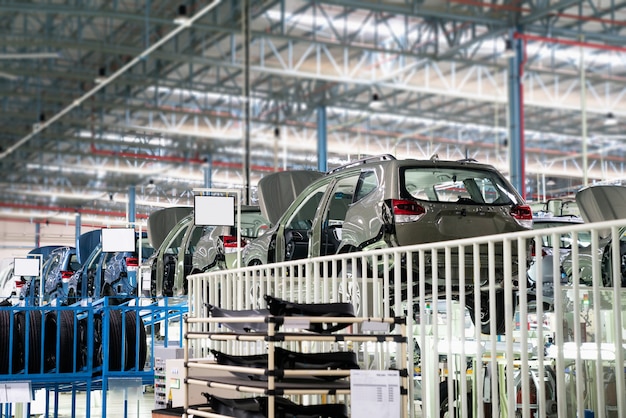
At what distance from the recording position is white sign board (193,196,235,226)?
799 cm

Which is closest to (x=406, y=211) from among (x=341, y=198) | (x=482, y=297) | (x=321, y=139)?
(x=482, y=297)

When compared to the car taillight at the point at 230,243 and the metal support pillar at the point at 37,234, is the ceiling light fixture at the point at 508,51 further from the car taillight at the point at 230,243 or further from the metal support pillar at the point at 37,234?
the metal support pillar at the point at 37,234

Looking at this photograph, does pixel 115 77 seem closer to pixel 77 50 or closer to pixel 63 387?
pixel 77 50

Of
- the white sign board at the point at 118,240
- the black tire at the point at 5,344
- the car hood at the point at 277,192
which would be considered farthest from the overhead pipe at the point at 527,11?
the black tire at the point at 5,344

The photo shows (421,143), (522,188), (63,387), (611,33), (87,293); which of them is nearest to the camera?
(63,387)

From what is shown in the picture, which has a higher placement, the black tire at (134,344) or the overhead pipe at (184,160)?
the overhead pipe at (184,160)

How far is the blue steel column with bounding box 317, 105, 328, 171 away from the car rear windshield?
51.4 feet

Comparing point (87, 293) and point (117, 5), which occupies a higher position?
point (117, 5)

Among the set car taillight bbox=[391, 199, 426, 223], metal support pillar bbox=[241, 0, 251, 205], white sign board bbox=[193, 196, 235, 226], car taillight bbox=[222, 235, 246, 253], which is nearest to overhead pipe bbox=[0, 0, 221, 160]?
metal support pillar bbox=[241, 0, 251, 205]

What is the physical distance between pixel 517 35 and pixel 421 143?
857cm

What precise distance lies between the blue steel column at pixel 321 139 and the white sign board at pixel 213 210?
15432 millimetres

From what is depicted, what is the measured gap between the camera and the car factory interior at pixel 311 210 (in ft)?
16.1

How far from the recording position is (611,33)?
64.8 ft

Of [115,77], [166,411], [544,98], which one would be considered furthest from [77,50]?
[166,411]
